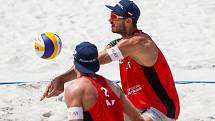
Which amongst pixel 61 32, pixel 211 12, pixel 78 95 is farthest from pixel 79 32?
pixel 78 95

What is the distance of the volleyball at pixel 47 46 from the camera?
18.2 feet

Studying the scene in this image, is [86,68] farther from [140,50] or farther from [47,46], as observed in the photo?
[47,46]

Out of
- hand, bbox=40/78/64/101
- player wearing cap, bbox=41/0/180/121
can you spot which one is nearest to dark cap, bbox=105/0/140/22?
player wearing cap, bbox=41/0/180/121

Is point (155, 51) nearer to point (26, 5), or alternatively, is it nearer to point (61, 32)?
point (61, 32)

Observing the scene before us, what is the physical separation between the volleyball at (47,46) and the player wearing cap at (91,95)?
1.80 m

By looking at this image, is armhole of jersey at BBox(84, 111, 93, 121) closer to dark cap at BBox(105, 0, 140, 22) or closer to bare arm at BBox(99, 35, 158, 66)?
bare arm at BBox(99, 35, 158, 66)

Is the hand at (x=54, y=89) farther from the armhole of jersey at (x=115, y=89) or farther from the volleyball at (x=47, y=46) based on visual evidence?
the volleyball at (x=47, y=46)

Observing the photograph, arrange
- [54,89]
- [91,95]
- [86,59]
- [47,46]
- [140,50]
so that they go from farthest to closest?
[47,46] < [140,50] < [54,89] < [86,59] < [91,95]

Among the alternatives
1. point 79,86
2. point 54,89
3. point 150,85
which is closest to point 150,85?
point 150,85

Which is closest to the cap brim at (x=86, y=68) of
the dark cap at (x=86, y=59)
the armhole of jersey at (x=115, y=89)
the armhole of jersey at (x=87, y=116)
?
the dark cap at (x=86, y=59)

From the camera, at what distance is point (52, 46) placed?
563cm

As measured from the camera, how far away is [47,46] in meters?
5.56

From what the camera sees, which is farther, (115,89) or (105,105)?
(115,89)

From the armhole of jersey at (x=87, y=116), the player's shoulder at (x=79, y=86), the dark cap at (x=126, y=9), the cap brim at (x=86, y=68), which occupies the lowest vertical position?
the armhole of jersey at (x=87, y=116)
